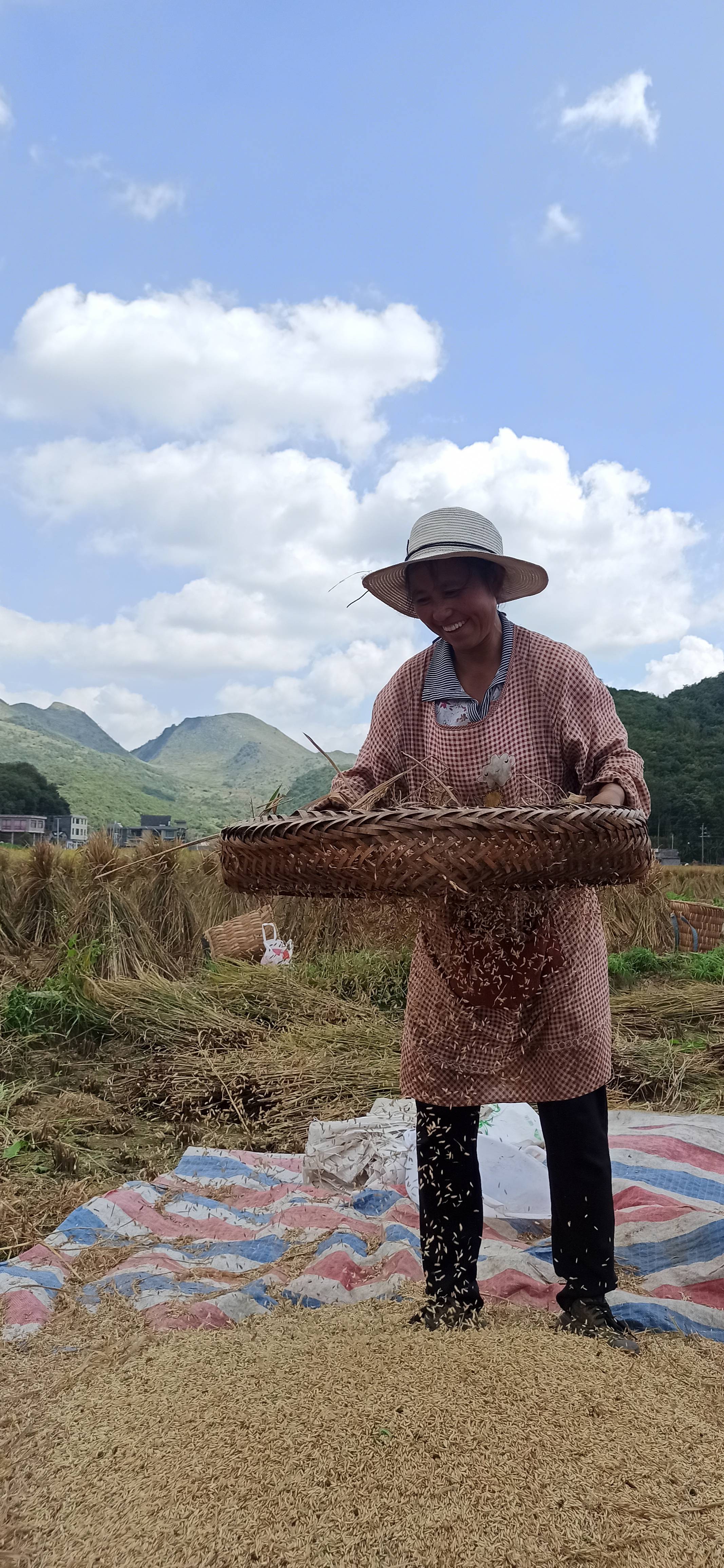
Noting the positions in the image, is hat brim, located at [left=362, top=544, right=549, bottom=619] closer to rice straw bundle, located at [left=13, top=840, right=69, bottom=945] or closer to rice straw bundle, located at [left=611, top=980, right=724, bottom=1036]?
rice straw bundle, located at [left=611, top=980, right=724, bottom=1036]

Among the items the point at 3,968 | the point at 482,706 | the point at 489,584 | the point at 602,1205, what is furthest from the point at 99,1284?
the point at 3,968

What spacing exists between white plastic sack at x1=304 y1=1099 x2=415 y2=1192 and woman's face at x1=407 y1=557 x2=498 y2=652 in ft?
5.53

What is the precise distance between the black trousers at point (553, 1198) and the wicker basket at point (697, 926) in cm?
630

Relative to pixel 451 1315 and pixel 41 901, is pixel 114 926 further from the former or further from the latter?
pixel 451 1315

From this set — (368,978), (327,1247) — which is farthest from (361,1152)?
(368,978)

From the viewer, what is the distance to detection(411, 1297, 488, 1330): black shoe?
5.94 ft

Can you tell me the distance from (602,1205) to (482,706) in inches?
40.1

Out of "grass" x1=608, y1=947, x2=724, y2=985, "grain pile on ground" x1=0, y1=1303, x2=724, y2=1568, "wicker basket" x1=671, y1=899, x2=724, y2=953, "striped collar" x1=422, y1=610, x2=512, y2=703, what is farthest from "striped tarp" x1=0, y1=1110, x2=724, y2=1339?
"wicker basket" x1=671, y1=899, x2=724, y2=953

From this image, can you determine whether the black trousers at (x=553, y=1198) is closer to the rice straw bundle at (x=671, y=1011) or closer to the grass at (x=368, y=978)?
the rice straw bundle at (x=671, y=1011)

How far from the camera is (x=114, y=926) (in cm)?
630

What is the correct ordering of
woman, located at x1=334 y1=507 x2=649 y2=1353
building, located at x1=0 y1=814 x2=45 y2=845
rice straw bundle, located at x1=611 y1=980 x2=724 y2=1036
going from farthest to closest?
building, located at x1=0 y1=814 x2=45 y2=845 < rice straw bundle, located at x1=611 y1=980 x2=724 y2=1036 < woman, located at x1=334 y1=507 x2=649 y2=1353

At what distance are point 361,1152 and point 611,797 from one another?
6.37ft

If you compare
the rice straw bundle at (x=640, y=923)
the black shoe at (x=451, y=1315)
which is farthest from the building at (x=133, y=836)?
the black shoe at (x=451, y=1315)

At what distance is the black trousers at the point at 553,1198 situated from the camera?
1907mm
